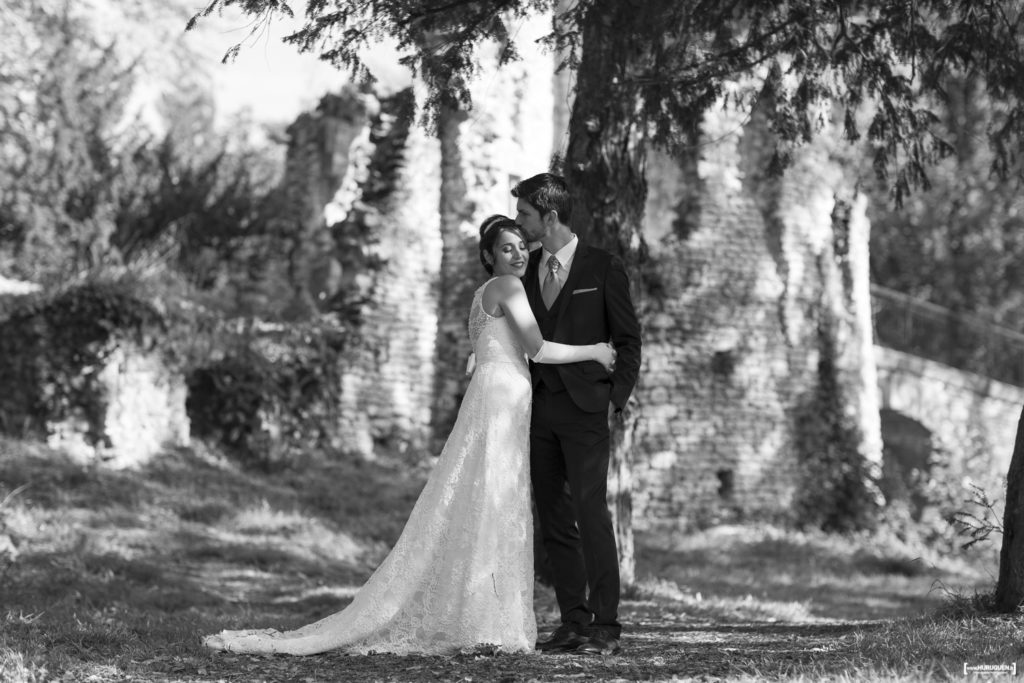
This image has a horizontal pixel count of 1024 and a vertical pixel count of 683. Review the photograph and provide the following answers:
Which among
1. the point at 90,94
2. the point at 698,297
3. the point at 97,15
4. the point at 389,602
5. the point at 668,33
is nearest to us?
the point at 389,602

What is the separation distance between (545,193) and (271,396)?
346 inches

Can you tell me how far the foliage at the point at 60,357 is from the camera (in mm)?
12500

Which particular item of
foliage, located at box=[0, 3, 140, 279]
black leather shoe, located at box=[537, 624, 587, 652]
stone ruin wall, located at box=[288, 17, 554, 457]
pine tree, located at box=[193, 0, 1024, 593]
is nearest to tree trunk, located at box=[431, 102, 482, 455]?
stone ruin wall, located at box=[288, 17, 554, 457]

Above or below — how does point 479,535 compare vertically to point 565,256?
below

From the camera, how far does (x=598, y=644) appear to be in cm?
526

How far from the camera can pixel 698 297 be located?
14742 mm

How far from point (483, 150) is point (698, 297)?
10.3 ft

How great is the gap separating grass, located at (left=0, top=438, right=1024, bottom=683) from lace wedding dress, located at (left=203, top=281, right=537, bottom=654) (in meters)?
0.14

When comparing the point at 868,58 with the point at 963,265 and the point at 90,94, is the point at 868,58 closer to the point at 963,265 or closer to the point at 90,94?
the point at 90,94

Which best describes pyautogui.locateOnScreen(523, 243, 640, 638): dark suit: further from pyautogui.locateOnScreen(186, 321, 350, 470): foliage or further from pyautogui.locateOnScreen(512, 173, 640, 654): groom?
pyautogui.locateOnScreen(186, 321, 350, 470): foliage

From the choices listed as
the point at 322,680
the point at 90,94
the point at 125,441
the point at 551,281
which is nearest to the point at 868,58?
the point at 551,281

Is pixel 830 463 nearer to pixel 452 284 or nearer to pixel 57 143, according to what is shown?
pixel 452 284

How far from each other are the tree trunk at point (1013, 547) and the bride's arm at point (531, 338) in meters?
2.33

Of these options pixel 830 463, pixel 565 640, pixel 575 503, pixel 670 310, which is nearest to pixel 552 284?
pixel 575 503
